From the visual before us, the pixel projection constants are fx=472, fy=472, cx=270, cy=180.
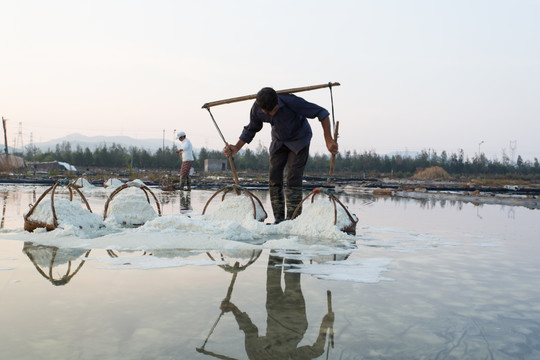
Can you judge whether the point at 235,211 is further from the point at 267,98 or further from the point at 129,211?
the point at 267,98

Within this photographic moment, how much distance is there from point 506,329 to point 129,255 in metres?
2.31

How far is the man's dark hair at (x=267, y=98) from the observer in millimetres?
4660

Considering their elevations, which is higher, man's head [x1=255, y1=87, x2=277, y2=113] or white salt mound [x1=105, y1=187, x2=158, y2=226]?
man's head [x1=255, y1=87, x2=277, y2=113]

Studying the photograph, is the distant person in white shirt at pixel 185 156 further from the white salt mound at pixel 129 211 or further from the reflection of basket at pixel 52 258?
the reflection of basket at pixel 52 258

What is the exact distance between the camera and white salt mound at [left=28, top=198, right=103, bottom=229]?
3980 millimetres

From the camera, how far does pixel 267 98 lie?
4.66m

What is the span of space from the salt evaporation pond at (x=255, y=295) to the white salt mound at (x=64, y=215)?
4cm

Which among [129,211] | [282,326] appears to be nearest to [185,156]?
[129,211]

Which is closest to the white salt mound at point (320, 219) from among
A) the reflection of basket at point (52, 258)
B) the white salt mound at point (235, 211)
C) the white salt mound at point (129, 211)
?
the white salt mound at point (235, 211)

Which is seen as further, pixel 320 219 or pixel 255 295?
pixel 320 219

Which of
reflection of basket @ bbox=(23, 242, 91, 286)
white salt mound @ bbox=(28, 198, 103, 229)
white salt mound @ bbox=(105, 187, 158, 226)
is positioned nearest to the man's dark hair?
white salt mound @ bbox=(105, 187, 158, 226)

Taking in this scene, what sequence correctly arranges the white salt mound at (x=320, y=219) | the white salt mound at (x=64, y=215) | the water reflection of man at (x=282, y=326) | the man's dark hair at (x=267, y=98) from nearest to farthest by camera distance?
the water reflection of man at (x=282, y=326) < the white salt mound at (x=64, y=215) < the white salt mound at (x=320, y=219) < the man's dark hair at (x=267, y=98)

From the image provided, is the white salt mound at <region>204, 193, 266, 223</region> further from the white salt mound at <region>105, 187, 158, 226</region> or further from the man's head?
the man's head

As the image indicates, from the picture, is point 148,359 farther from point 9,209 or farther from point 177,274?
point 9,209
